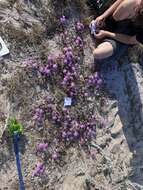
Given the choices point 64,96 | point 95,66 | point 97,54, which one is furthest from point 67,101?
point 97,54

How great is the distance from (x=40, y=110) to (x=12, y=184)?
3.35 ft

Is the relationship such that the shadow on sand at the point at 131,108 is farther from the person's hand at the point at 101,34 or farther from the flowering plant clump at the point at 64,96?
the person's hand at the point at 101,34

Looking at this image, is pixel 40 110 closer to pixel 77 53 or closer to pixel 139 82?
pixel 77 53

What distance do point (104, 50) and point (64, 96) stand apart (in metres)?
0.81

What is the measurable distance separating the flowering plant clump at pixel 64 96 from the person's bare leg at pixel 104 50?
0.27 m

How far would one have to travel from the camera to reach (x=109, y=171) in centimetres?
652

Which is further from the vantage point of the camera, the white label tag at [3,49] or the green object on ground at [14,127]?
the white label tag at [3,49]

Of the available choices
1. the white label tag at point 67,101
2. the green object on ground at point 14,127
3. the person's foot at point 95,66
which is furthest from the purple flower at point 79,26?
the green object on ground at point 14,127

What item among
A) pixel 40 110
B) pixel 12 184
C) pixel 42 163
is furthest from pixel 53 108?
pixel 12 184

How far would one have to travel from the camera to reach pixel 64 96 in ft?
20.8

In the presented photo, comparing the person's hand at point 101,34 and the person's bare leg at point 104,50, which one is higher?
the person's hand at point 101,34

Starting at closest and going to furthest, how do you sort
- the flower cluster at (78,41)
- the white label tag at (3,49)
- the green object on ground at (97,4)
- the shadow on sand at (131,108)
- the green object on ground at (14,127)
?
the green object on ground at (14,127), the white label tag at (3,49), the green object on ground at (97,4), the flower cluster at (78,41), the shadow on sand at (131,108)

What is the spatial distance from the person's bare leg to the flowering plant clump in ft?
0.88

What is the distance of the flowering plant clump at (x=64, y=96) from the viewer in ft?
20.5
